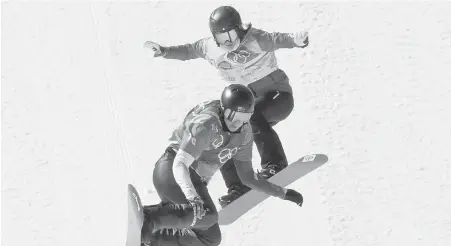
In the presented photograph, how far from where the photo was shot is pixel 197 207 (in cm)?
916

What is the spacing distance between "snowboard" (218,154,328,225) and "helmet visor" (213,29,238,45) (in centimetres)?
142

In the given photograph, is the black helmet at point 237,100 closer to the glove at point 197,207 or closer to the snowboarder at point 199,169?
the snowboarder at point 199,169

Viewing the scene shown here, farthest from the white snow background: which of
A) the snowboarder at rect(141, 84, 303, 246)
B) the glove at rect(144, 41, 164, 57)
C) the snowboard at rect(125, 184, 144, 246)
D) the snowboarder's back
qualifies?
the glove at rect(144, 41, 164, 57)

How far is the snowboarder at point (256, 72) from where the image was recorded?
34.2 feet

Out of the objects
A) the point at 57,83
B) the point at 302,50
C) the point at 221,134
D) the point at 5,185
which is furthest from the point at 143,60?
the point at 221,134

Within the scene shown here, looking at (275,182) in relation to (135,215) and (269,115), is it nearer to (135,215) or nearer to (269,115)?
(269,115)

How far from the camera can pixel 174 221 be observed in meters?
9.15

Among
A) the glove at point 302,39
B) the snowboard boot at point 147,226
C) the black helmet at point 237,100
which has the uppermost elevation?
the glove at point 302,39

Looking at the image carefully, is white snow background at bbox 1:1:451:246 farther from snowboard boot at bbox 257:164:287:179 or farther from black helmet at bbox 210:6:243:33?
black helmet at bbox 210:6:243:33

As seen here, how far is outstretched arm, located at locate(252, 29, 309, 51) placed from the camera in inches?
402

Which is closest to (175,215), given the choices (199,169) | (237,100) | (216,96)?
(199,169)

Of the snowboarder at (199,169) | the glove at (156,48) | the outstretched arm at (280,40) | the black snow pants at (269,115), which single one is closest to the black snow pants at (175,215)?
the snowboarder at (199,169)

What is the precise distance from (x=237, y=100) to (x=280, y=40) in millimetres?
1369

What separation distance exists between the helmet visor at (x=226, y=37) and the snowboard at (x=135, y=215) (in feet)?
6.49
